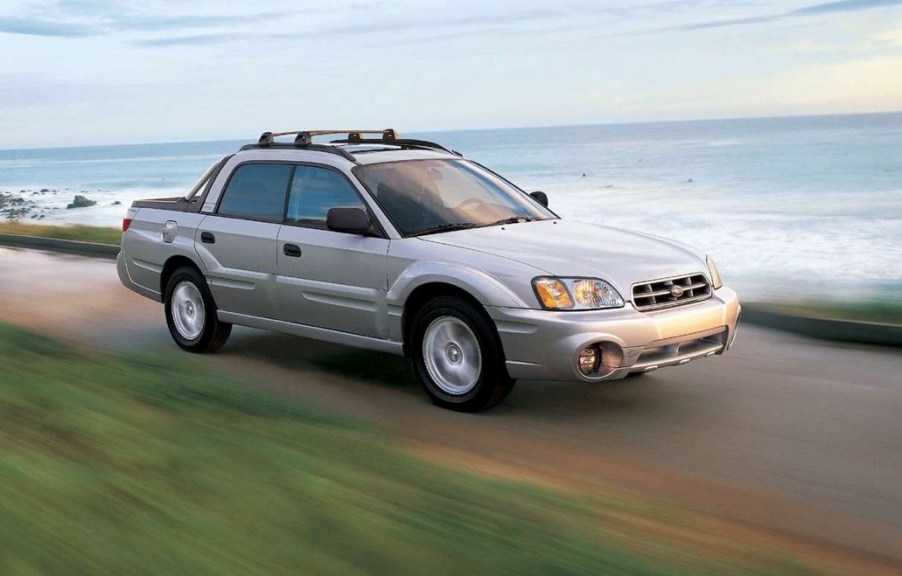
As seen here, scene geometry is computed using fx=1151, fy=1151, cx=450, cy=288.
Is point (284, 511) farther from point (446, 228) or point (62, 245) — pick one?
point (62, 245)

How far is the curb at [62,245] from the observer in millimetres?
16078

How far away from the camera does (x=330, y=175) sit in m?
8.28

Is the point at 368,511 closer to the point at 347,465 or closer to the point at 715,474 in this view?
the point at 347,465

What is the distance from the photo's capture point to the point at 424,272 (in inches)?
287

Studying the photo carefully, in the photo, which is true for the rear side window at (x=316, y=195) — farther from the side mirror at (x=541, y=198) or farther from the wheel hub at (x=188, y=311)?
the side mirror at (x=541, y=198)

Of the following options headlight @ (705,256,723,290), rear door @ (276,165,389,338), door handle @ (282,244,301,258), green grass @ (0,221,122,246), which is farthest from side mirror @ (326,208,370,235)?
green grass @ (0,221,122,246)

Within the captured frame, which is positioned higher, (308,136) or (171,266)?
(308,136)

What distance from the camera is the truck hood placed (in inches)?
273

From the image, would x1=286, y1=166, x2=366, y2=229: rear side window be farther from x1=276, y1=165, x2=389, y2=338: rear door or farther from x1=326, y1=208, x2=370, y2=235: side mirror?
x1=326, y1=208, x2=370, y2=235: side mirror

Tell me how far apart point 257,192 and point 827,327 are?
4.64m

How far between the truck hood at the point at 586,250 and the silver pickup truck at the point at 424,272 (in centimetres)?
1

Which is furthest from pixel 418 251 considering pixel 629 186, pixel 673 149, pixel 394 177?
pixel 673 149

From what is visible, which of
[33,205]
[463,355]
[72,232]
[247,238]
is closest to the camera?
[463,355]

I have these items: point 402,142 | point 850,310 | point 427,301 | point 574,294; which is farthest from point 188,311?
point 850,310
